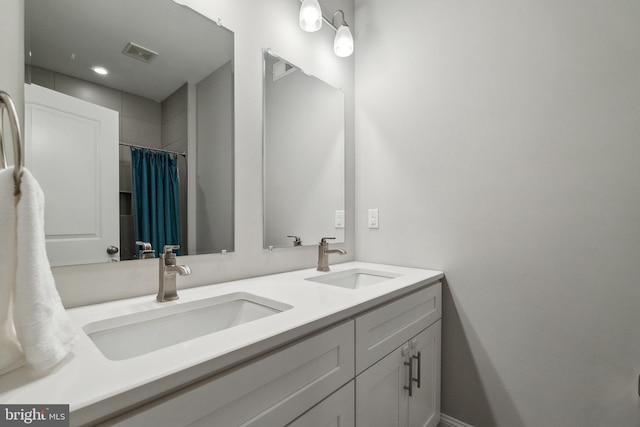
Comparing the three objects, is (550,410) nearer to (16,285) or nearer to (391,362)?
(391,362)

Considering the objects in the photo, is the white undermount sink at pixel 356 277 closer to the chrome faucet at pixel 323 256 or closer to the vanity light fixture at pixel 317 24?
the chrome faucet at pixel 323 256

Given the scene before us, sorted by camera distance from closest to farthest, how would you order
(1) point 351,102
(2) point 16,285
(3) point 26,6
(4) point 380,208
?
(2) point 16,285 < (3) point 26,6 < (4) point 380,208 < (1) point 351,102

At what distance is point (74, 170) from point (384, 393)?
1203mm

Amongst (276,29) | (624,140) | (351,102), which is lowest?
(624,140)

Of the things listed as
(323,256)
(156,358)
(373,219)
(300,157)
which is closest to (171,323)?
(156,358)

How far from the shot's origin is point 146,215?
39.3 inches

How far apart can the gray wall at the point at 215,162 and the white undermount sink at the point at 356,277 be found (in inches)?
19.9

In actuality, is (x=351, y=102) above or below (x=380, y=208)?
above

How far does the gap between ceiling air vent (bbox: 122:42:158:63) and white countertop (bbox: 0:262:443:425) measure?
0.80 m

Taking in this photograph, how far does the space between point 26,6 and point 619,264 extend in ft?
6.56

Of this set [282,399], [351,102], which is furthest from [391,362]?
[351,102]

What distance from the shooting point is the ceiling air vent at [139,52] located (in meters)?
0.97

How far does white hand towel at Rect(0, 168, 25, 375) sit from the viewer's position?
1.57 ft

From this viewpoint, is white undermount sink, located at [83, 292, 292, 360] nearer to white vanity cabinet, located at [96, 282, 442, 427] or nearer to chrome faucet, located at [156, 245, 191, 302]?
chrome faucet, located at [156, 245, 191, 302]
